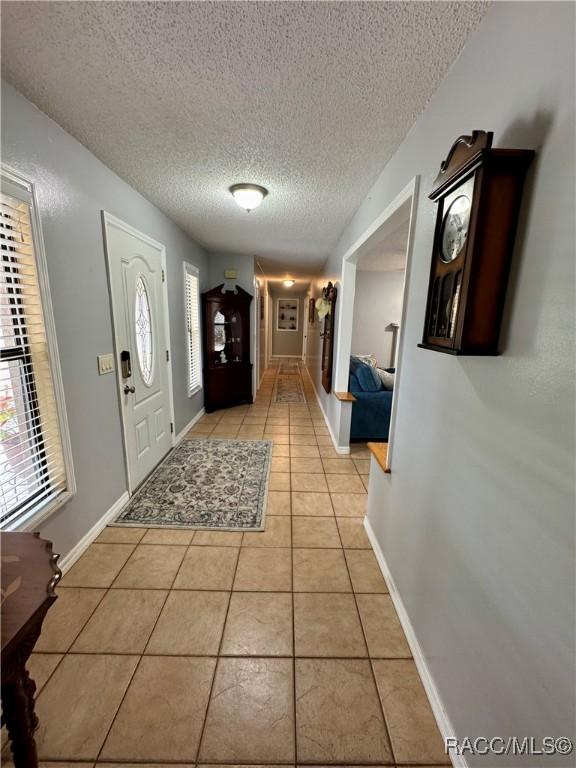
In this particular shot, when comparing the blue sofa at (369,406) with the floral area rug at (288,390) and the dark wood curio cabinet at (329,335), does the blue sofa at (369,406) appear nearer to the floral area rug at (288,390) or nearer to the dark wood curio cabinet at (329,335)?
the dark wood curio cabinet at (329,335)

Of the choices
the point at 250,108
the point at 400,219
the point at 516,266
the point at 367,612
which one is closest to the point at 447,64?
the point at 400,219

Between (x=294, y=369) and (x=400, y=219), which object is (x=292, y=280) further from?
(x=400, y=219)

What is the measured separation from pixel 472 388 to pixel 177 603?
5.53ft

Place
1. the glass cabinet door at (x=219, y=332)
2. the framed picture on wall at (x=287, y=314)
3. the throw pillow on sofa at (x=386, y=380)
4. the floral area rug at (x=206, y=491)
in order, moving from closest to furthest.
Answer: the floral area rug at (x=206, y=491)
the throw pillow on sofa at (x=386, y=380)
the glass cabinet door at (x=219, y=332)
the framed picture on wall at (x=287, y=314)

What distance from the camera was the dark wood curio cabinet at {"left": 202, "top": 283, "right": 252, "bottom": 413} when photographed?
4211 millimetres

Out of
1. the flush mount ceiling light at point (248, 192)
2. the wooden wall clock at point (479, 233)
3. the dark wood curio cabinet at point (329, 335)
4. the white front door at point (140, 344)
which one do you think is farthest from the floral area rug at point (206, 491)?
the flush mount ceiling light at point (248, 192)

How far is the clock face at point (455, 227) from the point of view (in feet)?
2.91

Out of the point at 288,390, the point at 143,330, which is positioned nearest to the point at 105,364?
the point at 143,330

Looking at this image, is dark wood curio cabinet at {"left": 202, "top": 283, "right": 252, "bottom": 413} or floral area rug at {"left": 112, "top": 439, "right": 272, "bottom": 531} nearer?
floral area rug at {"left": 112, "top": 439, "right": 272, "bottom": 531}

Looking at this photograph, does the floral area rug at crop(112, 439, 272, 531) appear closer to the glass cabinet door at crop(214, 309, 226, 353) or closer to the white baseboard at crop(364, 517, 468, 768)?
the white baseboard at crop(364, 517, 468, 768)

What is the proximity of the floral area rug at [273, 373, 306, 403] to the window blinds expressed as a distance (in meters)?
3.74

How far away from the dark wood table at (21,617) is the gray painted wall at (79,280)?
0.80m

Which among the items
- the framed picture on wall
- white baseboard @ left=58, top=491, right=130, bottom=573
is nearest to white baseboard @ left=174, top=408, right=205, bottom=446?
white baseboard @ left=58, top=491, right=130, bottom=573

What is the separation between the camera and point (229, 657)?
4.12 ft
